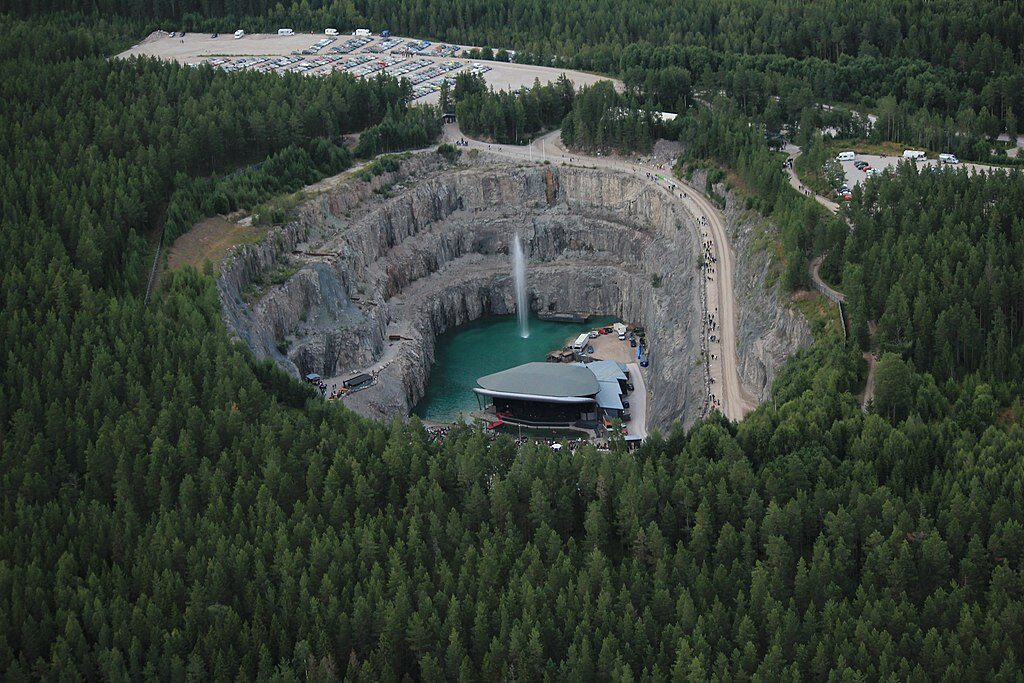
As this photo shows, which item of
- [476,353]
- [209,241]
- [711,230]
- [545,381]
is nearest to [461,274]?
[476,353]

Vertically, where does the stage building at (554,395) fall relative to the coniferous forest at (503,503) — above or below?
below

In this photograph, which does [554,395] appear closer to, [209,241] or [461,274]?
[461,274]

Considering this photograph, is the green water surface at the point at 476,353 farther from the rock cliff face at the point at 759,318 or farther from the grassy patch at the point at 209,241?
the grassy patch at the point at 209,241

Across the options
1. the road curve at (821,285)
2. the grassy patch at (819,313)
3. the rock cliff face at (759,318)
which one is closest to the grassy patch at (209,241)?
the rock cliff face at (759,318)

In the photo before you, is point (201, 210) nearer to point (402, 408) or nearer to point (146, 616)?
point (402, 408)

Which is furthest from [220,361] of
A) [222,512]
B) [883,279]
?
[883,279]
